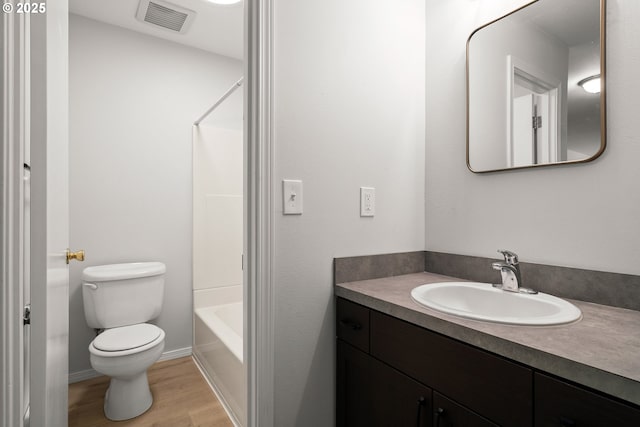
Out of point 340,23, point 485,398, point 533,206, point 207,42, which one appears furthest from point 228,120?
point 485,398

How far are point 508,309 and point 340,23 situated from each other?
128 centimetres

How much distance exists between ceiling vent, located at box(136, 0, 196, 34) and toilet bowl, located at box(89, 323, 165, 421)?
2131 millimetres

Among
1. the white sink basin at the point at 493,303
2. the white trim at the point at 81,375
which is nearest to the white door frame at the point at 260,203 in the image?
the white sink basin at the point at 493,303

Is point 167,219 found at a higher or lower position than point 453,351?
higher

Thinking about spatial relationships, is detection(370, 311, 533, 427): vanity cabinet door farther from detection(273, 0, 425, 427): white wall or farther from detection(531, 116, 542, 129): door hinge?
detection(531, 116, 542, 129): door hinge

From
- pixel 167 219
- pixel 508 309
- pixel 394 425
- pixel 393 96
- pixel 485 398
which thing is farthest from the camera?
pixel 167 219

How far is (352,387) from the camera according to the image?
1.18m

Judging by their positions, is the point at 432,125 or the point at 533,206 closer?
the point at 533,206

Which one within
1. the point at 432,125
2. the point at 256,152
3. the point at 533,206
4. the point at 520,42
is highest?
the point at 520,42

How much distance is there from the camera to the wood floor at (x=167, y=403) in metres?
1.72

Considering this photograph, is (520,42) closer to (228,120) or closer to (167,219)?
(228,120)

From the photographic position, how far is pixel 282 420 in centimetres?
115

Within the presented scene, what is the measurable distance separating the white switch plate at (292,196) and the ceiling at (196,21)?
162 cm

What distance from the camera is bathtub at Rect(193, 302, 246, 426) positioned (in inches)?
66.0
